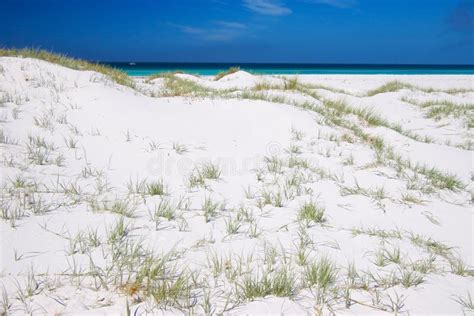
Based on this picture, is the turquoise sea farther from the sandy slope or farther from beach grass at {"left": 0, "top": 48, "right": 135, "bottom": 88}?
the sandy slope

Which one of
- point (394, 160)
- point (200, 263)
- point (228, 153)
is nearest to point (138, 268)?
point (200, 263)

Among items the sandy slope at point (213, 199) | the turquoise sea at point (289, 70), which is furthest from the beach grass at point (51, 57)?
the turquoise sea at point (289, 70)

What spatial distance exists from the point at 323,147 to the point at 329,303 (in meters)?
2.89

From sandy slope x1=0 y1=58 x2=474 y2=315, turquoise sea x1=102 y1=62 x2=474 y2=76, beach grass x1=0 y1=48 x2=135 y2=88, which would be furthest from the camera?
turquoise sea x1=102 y1=62 x2=474 y2=76

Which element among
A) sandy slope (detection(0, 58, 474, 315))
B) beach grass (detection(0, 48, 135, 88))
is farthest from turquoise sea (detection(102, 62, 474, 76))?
sandy slope (detection(0, 58, 474, 315))

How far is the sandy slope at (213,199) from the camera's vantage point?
173 cm

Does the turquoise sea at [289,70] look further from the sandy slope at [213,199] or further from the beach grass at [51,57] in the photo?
the sandy slope at [213,199]

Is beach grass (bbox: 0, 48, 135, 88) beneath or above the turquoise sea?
beneath

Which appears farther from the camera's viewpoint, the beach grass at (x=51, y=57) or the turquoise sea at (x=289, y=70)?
the turquoise sea at (x=289, y=70)

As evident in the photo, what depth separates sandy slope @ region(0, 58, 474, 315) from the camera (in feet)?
5.68

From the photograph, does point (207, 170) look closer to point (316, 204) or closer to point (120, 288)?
point (316, 204)

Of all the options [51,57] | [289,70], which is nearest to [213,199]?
[51,57]

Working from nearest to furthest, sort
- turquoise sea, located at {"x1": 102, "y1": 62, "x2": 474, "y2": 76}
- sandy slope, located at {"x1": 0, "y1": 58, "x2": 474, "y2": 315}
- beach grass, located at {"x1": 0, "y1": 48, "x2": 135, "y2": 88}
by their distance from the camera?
sandy slope, located at {"x1": 0, "y1": 58, "x2": 474, "y2": 315}, beach grass, located at {"x1": 0, "y1": 48, "x2": 135, "y2": 88}, turquoise sea, located at {"x1": 102, "y1": 62, "x2": 474, "y2": 76}

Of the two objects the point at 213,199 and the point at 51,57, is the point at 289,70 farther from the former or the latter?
the point at 213,199
